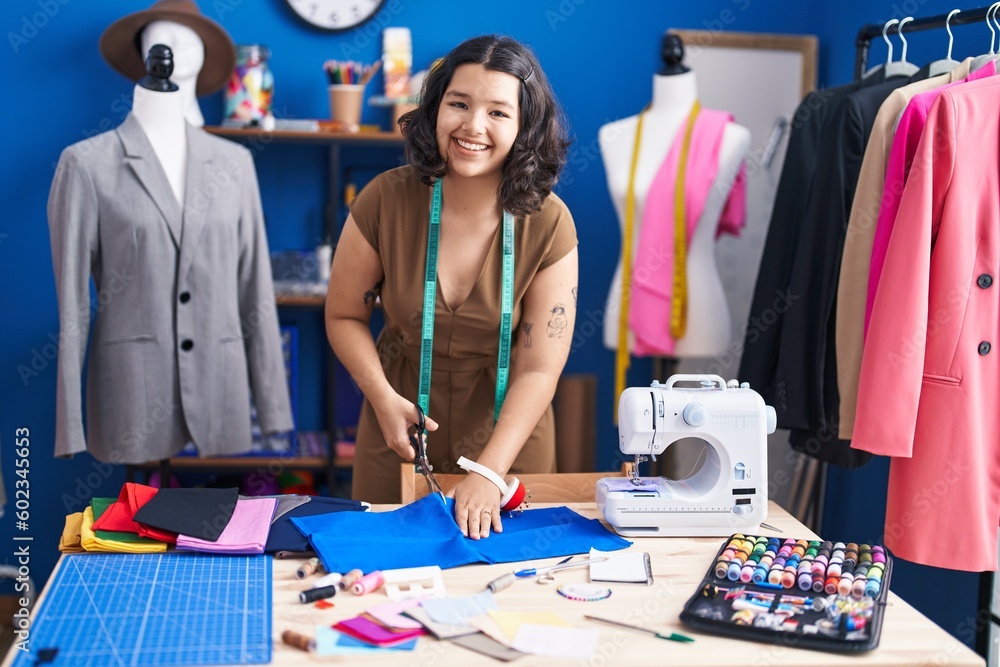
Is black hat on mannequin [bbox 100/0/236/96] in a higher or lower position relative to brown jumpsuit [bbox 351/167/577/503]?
higher

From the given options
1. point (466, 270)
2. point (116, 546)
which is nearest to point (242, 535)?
point (116, 546)

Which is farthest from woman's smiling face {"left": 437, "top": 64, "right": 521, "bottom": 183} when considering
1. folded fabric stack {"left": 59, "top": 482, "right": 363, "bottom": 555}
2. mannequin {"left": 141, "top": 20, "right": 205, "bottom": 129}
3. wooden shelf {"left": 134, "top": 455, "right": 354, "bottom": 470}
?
wooden shelf {"left": 134, "top": 455, "right": 354, "bottom": 470}

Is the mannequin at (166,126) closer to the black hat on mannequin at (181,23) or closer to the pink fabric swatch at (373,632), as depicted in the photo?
the black hat on mannequin at (181,23)

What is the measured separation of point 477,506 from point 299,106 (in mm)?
2367

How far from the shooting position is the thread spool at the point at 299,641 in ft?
4.36

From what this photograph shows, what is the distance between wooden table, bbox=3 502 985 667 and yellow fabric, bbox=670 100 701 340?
1.59m

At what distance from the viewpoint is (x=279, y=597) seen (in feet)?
4.95

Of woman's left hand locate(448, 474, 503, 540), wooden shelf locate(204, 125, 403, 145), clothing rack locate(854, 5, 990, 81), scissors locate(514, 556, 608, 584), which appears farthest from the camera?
wooden shelf locate(204, 125, 403, 145)

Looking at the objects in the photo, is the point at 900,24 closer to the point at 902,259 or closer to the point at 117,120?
the point at 902,259

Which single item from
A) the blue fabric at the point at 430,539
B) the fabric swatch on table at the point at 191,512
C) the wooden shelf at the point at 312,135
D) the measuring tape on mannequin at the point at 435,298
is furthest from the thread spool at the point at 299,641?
the wooden shelf at the point at 312,135

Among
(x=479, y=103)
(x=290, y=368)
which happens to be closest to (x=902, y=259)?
(x=479, y=103)

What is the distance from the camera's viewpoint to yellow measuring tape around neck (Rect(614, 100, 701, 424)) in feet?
10.6

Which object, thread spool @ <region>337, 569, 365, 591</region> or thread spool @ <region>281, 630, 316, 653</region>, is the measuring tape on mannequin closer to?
thread spool @ <region>337, 569, 365, 591</region>

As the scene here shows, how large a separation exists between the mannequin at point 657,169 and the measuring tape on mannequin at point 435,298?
1.18 meters
